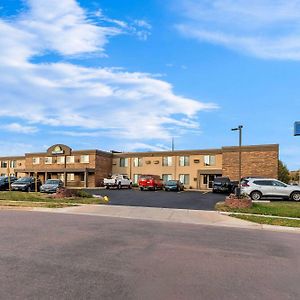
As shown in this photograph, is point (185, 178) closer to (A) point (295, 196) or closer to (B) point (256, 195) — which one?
(B) point (256, 195)

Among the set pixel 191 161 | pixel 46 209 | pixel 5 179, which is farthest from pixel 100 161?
pixel 46 209

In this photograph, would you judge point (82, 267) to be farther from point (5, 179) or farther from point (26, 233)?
point (5, 179)

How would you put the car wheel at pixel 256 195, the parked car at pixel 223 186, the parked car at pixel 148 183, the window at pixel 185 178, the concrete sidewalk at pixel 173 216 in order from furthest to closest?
the window at pixel 185 178 < the parked car at pixel 148 183 < the parked car at pixel 223 186 < the car wheel at pixel 256 195 < the concrete sidewalk at pixel 173 216

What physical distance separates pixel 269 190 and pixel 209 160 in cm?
2540

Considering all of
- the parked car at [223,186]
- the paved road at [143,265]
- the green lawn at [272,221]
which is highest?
the parked car at [223,186]

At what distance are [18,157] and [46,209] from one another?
55066 millimetres

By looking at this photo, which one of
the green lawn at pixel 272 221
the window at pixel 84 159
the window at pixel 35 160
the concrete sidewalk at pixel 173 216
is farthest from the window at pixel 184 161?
the green lawn at pixel 272 221

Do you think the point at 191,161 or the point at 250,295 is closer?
the point at 250,295

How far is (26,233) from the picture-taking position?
10.9 meters

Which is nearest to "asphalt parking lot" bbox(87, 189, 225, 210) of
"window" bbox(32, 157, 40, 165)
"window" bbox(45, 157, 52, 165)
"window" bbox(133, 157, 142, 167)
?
"window" bbox(133, 157, 142, 167)

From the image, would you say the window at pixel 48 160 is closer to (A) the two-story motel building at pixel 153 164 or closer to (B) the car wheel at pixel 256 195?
(A) the two-story motel building at pixel 153 164

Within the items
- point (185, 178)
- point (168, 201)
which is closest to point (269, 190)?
point (168, 201)

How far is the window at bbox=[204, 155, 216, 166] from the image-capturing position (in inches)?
2144

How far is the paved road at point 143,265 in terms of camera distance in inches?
229
